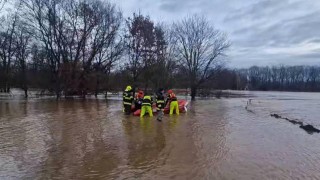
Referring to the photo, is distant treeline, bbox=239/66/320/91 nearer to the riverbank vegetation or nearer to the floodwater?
the riverbank vegetation

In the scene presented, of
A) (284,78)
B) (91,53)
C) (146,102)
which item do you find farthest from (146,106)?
(284,78)

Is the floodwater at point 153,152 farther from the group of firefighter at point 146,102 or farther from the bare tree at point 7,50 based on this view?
the bare tree at point 7,50

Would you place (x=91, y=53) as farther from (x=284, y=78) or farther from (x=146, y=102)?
(x=284, y=78)

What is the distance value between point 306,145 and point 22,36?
153 feet

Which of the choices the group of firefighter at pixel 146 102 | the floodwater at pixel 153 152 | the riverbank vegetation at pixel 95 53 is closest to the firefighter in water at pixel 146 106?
the group of firefighter at pixel 146 102

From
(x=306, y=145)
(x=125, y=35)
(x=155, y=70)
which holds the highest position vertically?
(x=125, y=35)

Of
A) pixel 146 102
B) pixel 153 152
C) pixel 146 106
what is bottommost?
pixel 153 152

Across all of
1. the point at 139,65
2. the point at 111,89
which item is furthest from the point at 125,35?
the point at 111,89

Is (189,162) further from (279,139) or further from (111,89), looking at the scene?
(111,89)

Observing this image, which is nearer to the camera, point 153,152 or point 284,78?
point 153,152

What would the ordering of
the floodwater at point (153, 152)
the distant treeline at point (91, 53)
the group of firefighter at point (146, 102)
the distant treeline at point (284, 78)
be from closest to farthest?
1. the floodwater at point (153, 152)
2. the group of firefighter at point (146, 102)
3. the distant treeline at point (91, 53)
4. the distant treeline at point (284, 78)

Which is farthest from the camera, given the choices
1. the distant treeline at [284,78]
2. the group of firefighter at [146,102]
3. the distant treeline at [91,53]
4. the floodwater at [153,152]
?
the distant treeline at [284,78]

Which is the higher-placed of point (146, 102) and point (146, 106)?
point (146, 102)

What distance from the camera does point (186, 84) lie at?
2040 inches
